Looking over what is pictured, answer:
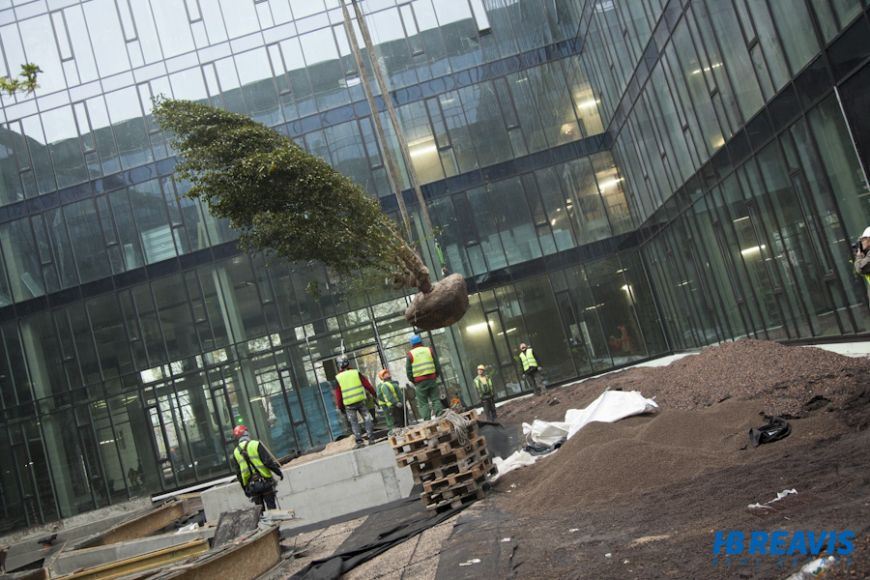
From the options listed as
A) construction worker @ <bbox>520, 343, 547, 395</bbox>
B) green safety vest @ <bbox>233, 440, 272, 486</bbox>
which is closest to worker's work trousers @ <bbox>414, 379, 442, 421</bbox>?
green safety vest @ <bbox>233, 440, 272, 486</bbox>

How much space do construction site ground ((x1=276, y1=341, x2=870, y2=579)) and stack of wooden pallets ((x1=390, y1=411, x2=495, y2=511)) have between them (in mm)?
362

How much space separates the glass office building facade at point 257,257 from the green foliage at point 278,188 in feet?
31.0

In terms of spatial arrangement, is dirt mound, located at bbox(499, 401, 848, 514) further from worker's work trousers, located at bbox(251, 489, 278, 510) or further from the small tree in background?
the small tree in background

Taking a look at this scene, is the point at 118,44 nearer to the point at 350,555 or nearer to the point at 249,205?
the point at 249,205

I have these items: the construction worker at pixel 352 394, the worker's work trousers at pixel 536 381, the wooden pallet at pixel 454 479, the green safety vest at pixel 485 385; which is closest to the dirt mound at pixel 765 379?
the wooden pallet at pixel 454 479

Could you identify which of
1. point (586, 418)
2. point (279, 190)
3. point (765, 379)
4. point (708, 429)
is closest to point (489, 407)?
point (586, 418)

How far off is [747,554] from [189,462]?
24.0 meters

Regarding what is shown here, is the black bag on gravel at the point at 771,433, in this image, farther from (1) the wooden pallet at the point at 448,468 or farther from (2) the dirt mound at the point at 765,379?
(1) the wooden pallet at the point at 448,468

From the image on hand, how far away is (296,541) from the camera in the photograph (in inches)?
477

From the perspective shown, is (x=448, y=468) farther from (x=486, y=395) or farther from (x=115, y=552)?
(x=486, y=395)

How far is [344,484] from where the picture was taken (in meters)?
13.6
